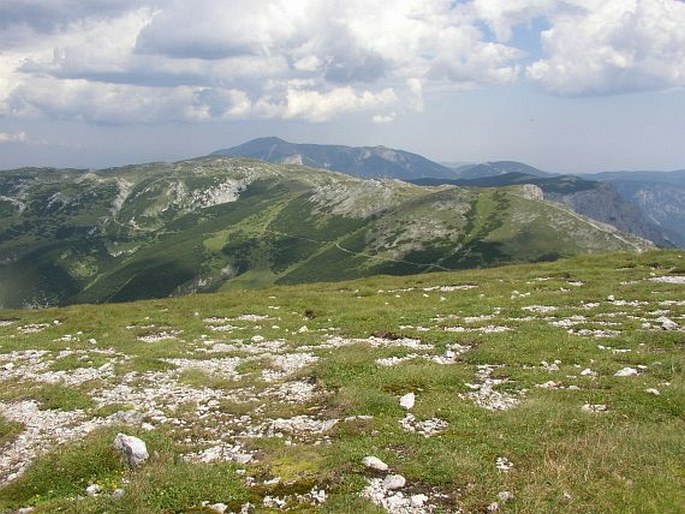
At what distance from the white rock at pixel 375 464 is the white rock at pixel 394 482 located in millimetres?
611

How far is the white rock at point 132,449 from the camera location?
49.9 feet

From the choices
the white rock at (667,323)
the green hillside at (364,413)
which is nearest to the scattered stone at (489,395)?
the green hillside at (364,413)

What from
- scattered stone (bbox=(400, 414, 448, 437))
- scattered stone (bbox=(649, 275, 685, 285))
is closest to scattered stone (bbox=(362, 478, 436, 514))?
scattered stone (bbox=(400, 414, 448, 437))

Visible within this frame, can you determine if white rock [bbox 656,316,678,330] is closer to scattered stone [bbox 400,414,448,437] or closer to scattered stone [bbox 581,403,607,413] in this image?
scattered stone [bbox 581,403,607,413]

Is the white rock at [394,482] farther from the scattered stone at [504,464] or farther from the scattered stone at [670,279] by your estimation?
the scattered stone at [670,279]

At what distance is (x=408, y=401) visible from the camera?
1836 centimetres

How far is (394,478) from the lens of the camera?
1327 centimetres

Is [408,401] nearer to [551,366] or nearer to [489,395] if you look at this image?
[489,395]

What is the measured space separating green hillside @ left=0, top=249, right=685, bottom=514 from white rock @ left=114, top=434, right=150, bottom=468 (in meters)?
0.26

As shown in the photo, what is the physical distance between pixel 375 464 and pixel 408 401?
4581 mm

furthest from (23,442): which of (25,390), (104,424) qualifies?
(25,390)

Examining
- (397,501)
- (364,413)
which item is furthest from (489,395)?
(397,501)

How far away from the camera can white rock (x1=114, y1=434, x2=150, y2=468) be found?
15.2m

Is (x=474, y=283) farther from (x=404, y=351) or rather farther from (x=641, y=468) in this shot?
(x=641, y=468)
